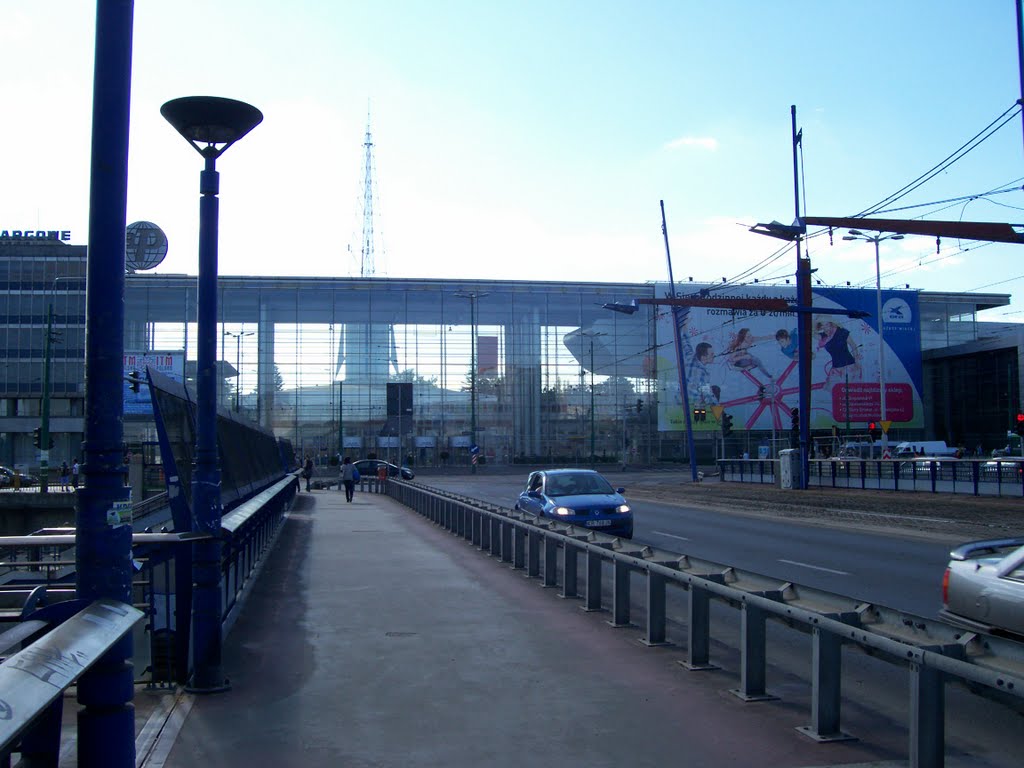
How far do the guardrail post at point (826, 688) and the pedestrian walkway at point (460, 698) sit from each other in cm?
13

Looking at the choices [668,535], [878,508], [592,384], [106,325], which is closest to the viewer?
[106,325]

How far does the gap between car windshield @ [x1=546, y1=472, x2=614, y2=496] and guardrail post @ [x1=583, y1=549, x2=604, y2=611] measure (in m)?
9.00

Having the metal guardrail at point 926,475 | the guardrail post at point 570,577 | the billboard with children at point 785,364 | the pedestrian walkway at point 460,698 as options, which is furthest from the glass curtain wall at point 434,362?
the pedestrian walkway at point 460,698

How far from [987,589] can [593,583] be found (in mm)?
4471

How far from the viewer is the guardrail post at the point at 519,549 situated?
589 inches

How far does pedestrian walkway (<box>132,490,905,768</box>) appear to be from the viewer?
6047mm

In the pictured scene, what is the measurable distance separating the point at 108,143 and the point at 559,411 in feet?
267

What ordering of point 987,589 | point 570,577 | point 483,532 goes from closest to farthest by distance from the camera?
point 987,589, point 570,577, point 483,532

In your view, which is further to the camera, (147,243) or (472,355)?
(472,355)

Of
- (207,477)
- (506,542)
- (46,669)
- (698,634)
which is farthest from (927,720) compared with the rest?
(506,542)

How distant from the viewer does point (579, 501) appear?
1972cm

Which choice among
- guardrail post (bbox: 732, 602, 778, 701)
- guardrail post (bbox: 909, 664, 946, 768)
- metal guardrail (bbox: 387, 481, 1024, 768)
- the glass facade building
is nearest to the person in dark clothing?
metal guardrail (bbox: 387, 481, 1024, 768)

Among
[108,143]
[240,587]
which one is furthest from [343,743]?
[240,587]

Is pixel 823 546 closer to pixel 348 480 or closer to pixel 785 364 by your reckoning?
pixel 348 480
